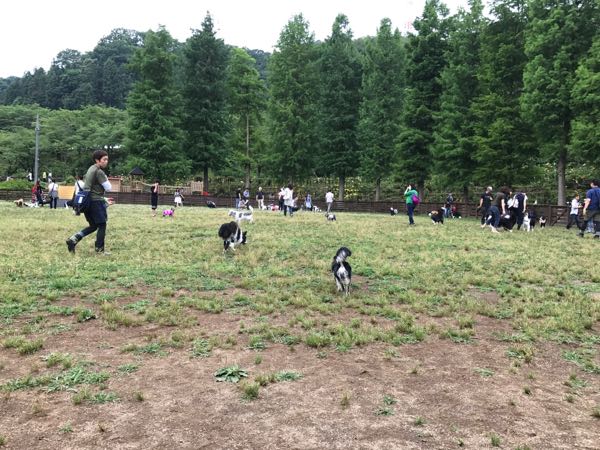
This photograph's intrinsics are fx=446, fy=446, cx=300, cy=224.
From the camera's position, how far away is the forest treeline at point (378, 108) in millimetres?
23094

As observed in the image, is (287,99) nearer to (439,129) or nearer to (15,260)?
(439,129)

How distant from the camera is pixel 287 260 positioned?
8867mm

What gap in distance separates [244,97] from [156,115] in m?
8.61

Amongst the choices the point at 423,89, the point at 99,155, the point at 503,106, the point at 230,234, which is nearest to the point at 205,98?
the point at 423,89

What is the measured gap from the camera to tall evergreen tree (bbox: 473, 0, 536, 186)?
1021 inches

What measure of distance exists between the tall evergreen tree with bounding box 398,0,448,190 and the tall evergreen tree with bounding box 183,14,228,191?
57.4ft

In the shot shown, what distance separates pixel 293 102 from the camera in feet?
129

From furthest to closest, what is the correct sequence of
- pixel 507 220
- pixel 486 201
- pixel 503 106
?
pixel 503 106
pixel 486 201
pixel 507 220

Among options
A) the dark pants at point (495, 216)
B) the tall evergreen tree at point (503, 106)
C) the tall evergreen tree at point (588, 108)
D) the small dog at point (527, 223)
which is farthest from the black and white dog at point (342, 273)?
the tall evergreen tree at point (503, 106)

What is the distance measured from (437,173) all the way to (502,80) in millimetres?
7009

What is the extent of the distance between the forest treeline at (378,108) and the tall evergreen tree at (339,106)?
0.40 ft

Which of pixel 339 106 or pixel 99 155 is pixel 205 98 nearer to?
pixel 339 106

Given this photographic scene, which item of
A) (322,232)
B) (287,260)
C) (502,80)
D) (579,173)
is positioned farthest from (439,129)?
(287,260)

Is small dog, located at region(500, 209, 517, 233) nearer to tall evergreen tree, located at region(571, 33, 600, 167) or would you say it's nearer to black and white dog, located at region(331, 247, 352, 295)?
tall evergreen tree, located at region(571, 33, 600, 167)
